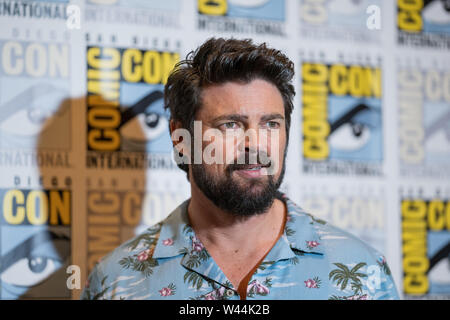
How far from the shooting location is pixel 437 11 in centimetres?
192

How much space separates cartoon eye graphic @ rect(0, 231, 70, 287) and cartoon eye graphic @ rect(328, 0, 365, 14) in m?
0.96

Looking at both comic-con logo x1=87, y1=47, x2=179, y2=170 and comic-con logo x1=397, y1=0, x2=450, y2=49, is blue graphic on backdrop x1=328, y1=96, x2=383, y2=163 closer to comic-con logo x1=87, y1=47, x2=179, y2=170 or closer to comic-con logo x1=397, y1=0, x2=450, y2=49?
comic-con logo x1=397, y1=0, x2=450, y2=49

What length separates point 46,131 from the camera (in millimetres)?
1602

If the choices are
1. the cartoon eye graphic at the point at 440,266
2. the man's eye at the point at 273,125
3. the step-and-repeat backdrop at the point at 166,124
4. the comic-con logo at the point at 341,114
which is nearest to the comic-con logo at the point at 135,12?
the step-and-repeat backdrop at the point at 166,124

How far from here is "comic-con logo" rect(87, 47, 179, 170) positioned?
1635 millimetres

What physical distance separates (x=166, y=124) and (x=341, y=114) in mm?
492

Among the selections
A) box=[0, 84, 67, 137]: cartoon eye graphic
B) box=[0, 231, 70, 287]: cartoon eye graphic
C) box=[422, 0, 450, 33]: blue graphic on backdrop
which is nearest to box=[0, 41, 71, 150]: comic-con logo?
box=[0, 84, 67, 137]: cartoon eye graphic

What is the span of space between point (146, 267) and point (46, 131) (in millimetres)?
466

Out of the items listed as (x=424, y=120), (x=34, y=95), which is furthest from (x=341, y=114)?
(x=34, y=95)

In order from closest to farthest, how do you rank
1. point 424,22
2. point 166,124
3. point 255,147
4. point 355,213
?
point 255,147 → point 166,124 → point 355,213 → point 424,22

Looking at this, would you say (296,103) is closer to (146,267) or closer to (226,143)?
(226,143)

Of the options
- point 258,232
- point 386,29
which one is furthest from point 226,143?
point 386,29

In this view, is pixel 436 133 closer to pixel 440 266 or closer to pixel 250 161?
pixel 440 266
